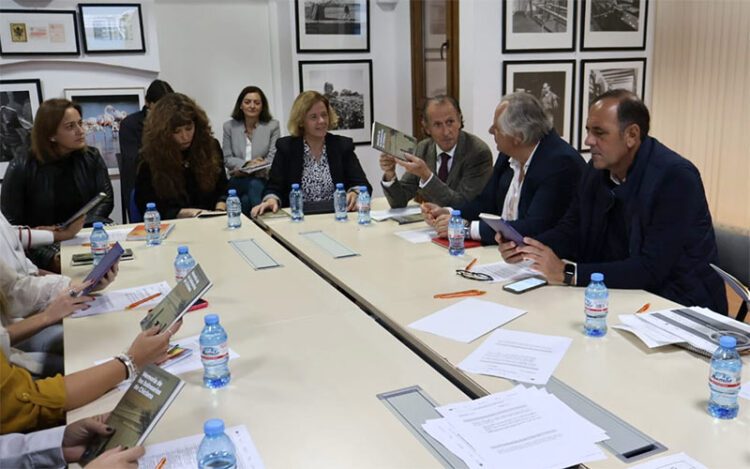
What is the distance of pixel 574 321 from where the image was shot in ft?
6.21

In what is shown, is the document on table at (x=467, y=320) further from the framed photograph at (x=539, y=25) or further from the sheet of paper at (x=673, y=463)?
the framed photograph at (x=539, y=25)

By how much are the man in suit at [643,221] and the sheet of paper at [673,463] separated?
1012 mm

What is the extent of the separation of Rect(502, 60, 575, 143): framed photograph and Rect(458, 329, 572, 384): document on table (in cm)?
317

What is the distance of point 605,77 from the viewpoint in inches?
197

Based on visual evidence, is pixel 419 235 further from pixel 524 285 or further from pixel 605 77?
pixel 605 77

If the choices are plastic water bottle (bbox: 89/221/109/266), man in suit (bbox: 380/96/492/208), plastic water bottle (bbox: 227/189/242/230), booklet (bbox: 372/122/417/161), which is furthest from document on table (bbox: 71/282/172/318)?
man in suit (bbox: 380/96/492/208)

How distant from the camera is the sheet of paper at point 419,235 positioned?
9.66 ft

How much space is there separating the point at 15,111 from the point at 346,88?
2705 mm

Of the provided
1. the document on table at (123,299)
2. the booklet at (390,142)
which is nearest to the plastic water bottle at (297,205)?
the booklet at (390,142)

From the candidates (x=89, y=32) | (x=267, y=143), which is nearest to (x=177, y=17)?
(x=89, y=32)

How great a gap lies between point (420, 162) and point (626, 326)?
1711mm

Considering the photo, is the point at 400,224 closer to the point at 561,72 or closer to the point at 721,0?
the point at 561,72

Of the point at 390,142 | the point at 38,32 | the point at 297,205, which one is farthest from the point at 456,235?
the point at 38,32

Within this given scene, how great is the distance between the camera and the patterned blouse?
407 centimetres
